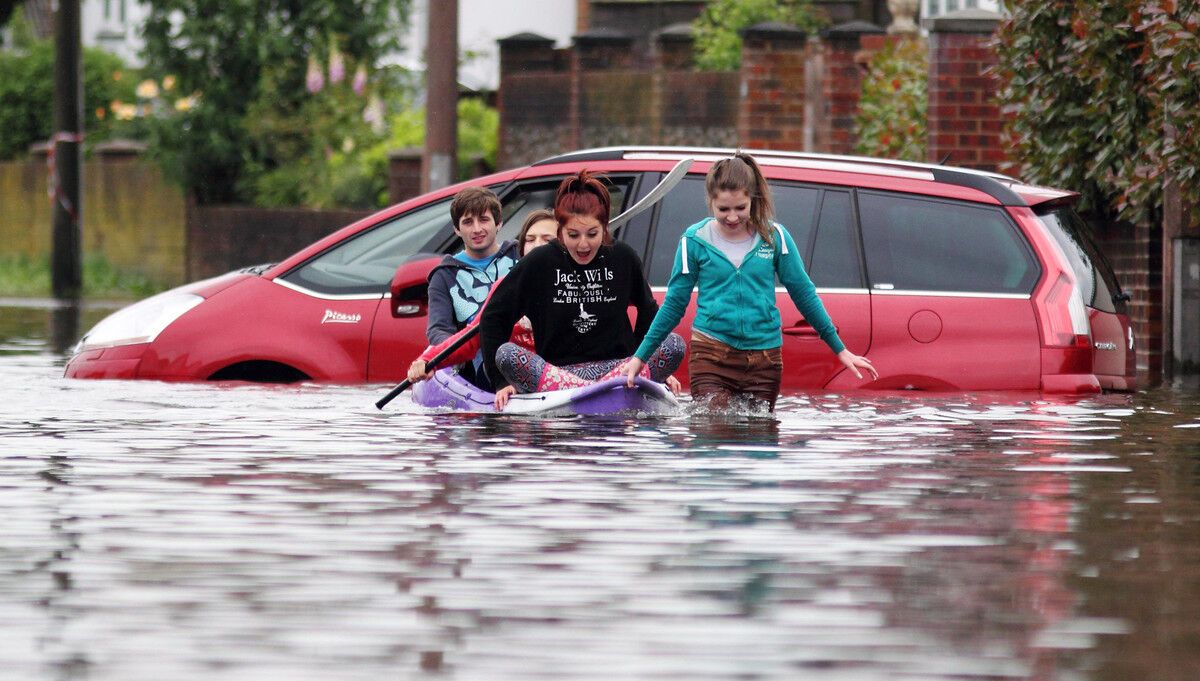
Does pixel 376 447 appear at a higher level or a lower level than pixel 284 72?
lower

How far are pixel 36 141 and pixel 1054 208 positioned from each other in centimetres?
2952

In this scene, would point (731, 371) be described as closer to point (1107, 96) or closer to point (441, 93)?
point (1107, 96)

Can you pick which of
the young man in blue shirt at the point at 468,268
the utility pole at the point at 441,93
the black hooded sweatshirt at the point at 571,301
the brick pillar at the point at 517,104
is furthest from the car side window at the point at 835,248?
the brick pillar at the point at 517,104

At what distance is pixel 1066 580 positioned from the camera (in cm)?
672

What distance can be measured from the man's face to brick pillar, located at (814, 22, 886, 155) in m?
12.3

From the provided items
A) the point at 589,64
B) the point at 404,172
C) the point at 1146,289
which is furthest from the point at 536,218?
the point at 589,64

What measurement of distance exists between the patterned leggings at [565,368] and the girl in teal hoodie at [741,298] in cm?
35

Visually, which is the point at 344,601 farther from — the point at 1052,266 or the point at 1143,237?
the point at 1143,237

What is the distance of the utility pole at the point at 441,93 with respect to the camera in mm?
18734

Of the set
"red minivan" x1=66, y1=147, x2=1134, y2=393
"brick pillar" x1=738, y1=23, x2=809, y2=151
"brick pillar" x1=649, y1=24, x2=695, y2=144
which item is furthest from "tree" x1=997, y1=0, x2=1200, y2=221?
"brick pillar" x1=649, y1=24, x2=695, y2=144

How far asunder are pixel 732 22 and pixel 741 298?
64.4 ft

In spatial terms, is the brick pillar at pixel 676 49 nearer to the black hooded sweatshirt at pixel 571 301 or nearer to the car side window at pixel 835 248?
the car side window at pixel 835 248

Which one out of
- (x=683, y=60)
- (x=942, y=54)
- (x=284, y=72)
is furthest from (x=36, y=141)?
(x=942, y=54)

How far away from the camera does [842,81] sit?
24.2m
